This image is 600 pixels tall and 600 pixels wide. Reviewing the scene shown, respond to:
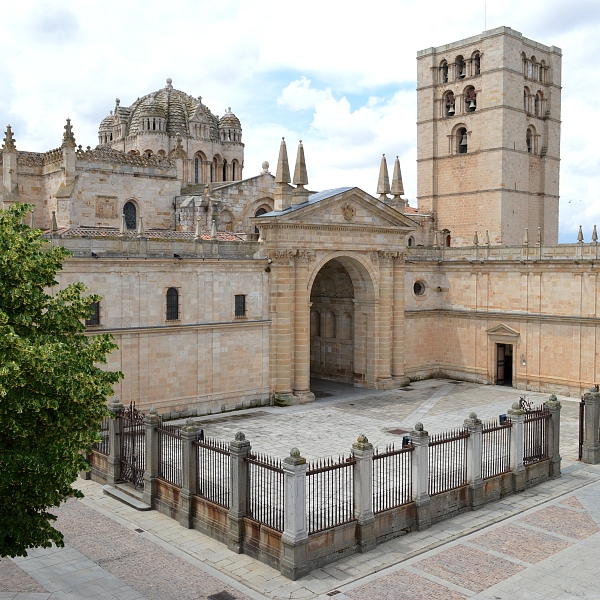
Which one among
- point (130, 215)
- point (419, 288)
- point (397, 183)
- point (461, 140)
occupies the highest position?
point (461, 140)

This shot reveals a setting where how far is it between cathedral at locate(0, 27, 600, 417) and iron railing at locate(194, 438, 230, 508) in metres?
11.2

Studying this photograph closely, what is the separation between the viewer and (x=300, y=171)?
111 ft

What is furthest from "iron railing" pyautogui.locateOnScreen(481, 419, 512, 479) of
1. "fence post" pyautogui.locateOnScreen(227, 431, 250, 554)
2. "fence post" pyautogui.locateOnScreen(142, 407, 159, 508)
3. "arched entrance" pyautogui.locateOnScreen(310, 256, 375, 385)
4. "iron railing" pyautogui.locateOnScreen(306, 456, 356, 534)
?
"arched entrance" pyautogui.locateOnScreen(310, 256, 375, 385)

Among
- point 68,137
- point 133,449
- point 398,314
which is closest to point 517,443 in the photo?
point 133,449

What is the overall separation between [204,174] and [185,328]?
78.1ft

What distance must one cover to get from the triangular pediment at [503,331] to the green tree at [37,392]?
1126 inches

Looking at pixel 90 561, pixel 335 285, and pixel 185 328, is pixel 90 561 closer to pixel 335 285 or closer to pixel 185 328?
pixel 185 328

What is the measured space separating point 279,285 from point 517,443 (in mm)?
15216

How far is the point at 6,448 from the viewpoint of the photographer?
11.9 meters

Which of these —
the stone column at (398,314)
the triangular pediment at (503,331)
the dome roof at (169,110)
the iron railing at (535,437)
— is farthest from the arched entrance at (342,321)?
the dome roof at (169,110)

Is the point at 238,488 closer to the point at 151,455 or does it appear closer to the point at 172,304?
the point at 151,455

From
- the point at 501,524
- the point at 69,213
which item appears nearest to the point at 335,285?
the point at 69,213

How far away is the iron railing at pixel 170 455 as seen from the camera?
18844 mm

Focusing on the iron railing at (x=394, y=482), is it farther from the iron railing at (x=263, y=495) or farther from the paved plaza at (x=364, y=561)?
the iron railing at (x=263, y=495)
